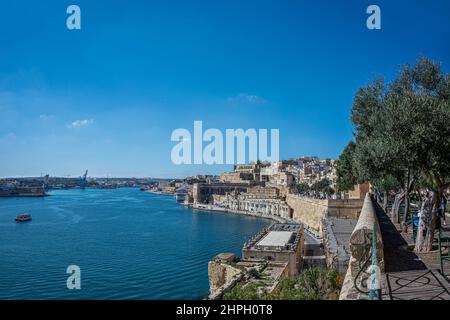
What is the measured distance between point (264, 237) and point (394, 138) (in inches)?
472

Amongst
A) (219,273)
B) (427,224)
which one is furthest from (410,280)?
(219,273)

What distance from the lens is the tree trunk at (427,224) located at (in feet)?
20.4

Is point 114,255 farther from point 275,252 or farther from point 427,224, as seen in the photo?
point 427,224

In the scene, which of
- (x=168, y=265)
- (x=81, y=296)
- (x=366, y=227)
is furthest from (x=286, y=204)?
(x=366, y=227)

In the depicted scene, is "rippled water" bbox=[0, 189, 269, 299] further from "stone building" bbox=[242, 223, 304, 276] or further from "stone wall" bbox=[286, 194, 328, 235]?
"stone wall" bbox=[286, 194, 328, 235]

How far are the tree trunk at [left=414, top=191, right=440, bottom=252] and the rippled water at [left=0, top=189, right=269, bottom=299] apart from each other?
11.1 m

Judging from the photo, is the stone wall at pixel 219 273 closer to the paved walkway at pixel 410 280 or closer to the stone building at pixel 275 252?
the stone building at pixel 275 252

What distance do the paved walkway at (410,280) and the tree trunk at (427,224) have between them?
0.78 metres

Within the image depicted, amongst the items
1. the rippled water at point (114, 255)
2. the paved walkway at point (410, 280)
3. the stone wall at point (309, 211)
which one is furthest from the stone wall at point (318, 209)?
A: the paved walkway at point (410, 280)

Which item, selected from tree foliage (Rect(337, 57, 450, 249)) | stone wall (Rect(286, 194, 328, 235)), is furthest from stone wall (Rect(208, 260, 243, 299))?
stone wall (Rect(286, 194, 328, 235))

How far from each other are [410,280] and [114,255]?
23.4 metres

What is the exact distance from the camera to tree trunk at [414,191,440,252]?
6.22m

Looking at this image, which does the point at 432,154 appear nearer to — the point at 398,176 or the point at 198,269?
the point at 398,176

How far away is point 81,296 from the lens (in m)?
16.5
